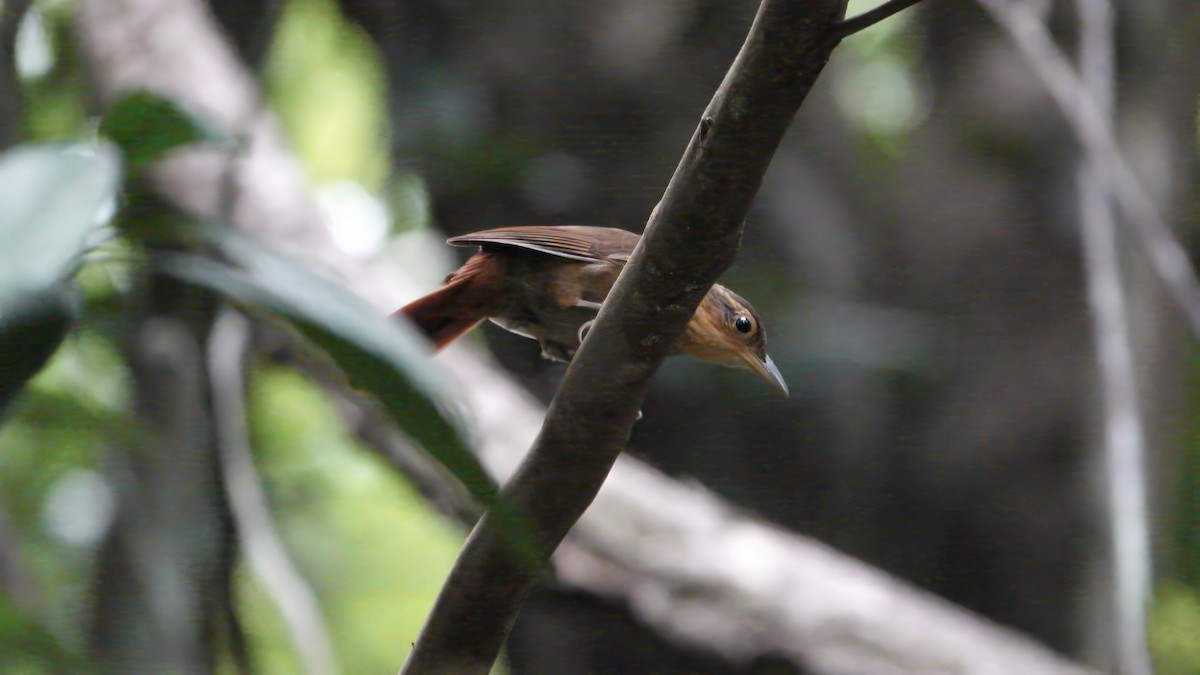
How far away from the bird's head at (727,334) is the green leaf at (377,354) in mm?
1491

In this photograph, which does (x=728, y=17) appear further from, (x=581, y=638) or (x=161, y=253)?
(x=161, y=253)

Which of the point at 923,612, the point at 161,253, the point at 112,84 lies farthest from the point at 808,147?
the point at 161,253

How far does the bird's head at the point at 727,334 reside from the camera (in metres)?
2.22

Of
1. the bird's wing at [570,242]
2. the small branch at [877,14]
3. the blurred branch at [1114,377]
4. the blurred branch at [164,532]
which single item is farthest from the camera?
the blurred branch at [1114,377]

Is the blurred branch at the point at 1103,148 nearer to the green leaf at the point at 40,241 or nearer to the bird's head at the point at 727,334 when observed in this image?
the bird's head at the point at 727,334

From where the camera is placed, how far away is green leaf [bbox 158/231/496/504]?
632 mm

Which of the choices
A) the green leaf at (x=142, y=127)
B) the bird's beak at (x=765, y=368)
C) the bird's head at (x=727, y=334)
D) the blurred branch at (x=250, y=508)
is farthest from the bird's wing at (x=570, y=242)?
the green leaf at (x=142, y=127)

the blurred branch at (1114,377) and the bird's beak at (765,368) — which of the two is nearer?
the bird's beak at (765,368)

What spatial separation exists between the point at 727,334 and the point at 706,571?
0.88 meters

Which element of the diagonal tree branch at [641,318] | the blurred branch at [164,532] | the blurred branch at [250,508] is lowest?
the blurred branch at [250,508]

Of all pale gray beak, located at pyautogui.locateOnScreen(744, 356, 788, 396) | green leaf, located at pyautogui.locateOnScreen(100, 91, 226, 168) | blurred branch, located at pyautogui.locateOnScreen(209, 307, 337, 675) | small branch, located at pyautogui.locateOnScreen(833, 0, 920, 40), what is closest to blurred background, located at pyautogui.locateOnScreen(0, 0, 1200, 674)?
blurred branch, located at pyautogui.locateOnScreen(209, 307, 337, 675)

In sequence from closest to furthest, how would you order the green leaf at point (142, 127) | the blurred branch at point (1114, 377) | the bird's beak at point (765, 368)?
1. the green leaf at point (142, 127)
2. the bird's beak at point (765, 368)
3. the blurred branch at point (1114, 377)

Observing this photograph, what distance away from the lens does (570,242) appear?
229 centimetres

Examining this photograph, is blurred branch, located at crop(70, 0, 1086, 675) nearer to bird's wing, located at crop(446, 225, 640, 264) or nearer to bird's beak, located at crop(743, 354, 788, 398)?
bird's wing, located at crop(446, 225, 640, 264)
